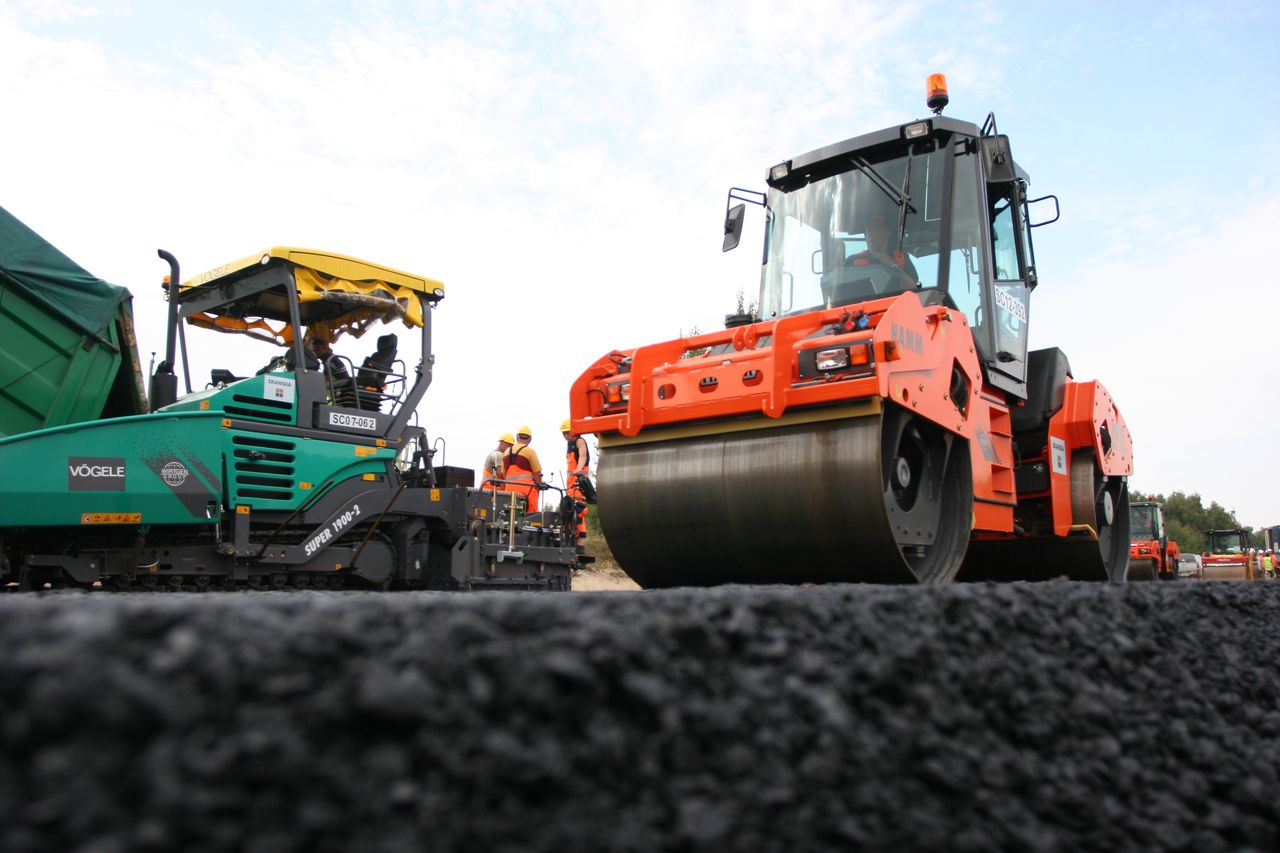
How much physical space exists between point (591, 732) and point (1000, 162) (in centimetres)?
567

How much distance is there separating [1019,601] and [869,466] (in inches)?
76.5

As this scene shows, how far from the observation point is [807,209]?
19.8ft

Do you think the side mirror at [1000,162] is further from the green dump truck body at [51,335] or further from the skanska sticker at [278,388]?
the green dump truck body at [51,335]

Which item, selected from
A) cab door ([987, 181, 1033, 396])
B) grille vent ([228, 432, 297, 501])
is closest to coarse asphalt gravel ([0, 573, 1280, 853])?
cab door ([987, 181, 1033, 396])

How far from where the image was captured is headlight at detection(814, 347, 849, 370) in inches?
163

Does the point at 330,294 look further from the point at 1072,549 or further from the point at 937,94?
the point at 1072,549

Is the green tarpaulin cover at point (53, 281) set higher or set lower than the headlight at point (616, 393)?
higher

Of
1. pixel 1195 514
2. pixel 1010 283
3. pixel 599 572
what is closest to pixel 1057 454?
pixel 1010 283

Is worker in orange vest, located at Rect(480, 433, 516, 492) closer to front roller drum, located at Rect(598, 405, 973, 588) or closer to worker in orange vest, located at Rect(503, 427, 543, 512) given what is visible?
worker in orange vest, located at Rect(503, 427, 543, 512)

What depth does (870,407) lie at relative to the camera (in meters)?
4.04

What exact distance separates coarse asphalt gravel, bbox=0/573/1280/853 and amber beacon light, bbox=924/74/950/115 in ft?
16.2

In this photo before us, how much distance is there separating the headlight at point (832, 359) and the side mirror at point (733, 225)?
211 centimetres

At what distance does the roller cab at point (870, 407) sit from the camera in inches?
163

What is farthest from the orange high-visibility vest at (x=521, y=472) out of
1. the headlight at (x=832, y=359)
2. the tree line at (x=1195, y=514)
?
the tree line at (x=1195, y=514)
